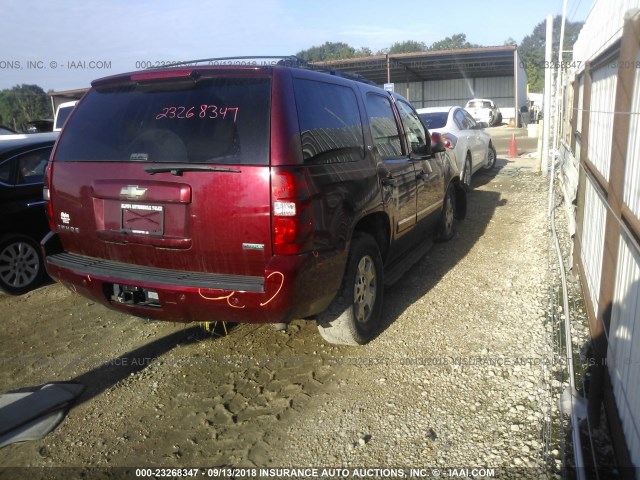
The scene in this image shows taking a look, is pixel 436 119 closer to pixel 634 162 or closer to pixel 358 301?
pixel 358 301

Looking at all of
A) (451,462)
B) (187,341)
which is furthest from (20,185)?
(451,462)

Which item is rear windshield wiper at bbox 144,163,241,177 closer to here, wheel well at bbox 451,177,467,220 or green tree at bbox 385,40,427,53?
wheel well at bbox 451,177,467,220

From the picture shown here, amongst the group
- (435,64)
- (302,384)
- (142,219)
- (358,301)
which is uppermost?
(435,64)

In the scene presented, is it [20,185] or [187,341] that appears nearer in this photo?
[187,341]

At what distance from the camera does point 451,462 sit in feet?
9.37

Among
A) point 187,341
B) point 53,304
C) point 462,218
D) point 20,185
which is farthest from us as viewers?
point 462,218

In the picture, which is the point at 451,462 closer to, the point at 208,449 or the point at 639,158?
the point at 208,449

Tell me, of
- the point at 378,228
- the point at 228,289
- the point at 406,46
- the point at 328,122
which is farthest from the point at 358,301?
the point at 406,46

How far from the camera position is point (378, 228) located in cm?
442

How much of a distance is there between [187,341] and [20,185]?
2.97 m

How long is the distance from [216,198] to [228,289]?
542 millimetres

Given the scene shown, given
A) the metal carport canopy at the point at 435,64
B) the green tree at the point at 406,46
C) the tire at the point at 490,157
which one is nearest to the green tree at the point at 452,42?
the green tree at the point at 406,46

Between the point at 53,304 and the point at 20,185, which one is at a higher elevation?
the point at 20,185

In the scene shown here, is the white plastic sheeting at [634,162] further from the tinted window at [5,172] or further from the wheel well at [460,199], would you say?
the tinted window at [5,172]
